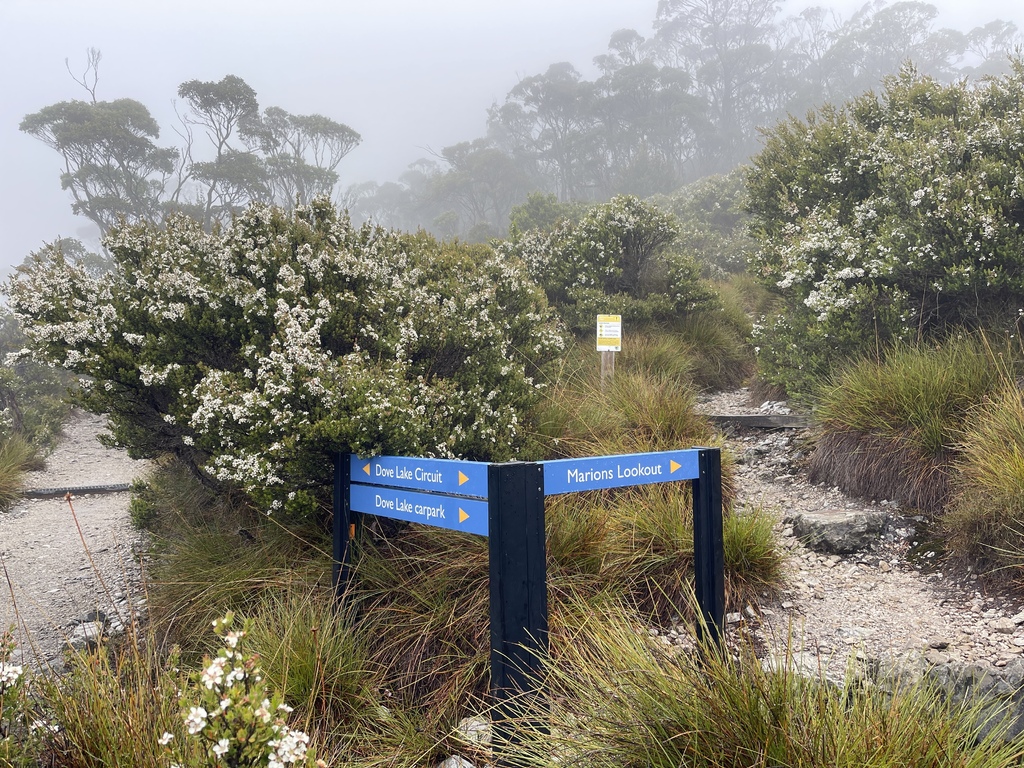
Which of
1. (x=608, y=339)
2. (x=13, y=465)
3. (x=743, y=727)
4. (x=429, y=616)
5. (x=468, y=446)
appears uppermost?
(x=608, y=339)

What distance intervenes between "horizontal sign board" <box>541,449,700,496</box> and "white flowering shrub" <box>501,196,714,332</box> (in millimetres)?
8323

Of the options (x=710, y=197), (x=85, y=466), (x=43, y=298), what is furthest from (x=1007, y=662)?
(x=710, y=197)

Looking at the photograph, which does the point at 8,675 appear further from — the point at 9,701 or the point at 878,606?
the point at 878,606

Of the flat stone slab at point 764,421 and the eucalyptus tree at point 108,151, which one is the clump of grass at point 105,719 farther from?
the eucalyptus tree at point 108,151

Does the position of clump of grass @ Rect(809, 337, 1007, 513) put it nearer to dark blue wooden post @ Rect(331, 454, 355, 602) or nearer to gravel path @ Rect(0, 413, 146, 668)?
dark blue wooden post @ Rect(331, 454, 355, 602)

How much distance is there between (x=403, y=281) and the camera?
6.27m

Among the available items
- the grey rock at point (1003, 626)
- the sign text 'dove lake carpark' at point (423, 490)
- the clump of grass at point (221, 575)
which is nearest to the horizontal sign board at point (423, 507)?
the sign text 'dove lake carpark' at point (423, 490)

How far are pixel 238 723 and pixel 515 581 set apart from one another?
1.55m

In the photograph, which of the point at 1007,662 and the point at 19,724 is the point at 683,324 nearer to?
the point at 1007,662

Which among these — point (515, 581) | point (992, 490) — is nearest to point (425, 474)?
point (515, 581)

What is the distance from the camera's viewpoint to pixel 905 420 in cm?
620

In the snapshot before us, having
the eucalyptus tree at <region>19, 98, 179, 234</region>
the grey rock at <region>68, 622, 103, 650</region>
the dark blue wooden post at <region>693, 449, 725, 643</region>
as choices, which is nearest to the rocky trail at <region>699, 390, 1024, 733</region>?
the dark blue wooden post at <region>693, 449, 725, 643</region>

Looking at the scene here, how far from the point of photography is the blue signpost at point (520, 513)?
328 cm

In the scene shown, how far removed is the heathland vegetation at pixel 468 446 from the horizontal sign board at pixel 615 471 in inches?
29.0
